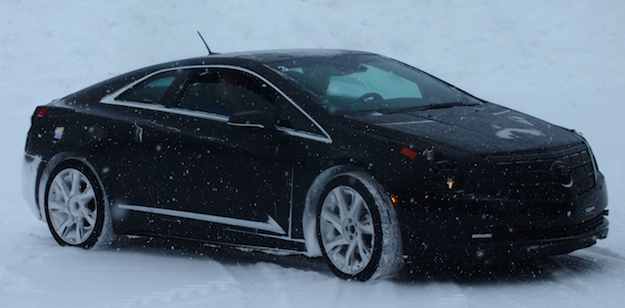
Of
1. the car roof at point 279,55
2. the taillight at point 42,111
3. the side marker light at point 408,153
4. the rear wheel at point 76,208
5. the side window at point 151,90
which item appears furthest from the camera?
the taillight at point 42,111

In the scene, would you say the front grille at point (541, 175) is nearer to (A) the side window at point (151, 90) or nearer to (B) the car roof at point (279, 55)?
(B) the car roof at point (279, 55)

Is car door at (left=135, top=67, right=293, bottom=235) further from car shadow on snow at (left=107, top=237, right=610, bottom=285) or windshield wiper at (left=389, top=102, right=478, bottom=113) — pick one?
windshield wiper at (left=389, top=102, right=478, bottom=113)

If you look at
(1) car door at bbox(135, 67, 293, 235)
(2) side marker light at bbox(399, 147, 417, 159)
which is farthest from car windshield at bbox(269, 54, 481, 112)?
(2) side marker light at bbox(399, 147, 417, 159)

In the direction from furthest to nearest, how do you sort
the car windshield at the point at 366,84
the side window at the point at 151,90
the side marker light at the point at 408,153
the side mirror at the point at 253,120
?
the side window at the point at 151,90
the car windshield at the point at 366,84
the side mirror at the point at 253,120
the side marker light at the point at 408,153

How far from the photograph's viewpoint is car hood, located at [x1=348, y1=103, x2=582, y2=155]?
6.11m

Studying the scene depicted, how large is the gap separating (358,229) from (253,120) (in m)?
1.01

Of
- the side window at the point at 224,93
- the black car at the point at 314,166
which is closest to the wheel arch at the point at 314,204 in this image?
the black car at the point at 314,166

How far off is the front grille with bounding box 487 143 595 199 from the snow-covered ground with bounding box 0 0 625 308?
0.54 m

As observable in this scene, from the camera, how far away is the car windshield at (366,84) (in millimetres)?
6859

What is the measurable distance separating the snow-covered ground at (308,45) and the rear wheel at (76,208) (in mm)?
143

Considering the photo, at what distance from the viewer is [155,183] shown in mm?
7391

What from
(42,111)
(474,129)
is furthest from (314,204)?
(42,111)

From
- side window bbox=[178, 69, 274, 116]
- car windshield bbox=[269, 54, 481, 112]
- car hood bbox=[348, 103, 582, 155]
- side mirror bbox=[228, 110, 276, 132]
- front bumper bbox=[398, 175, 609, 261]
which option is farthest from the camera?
side window bbox=[178, 69, 274, 116]

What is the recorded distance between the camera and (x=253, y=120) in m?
6.66
